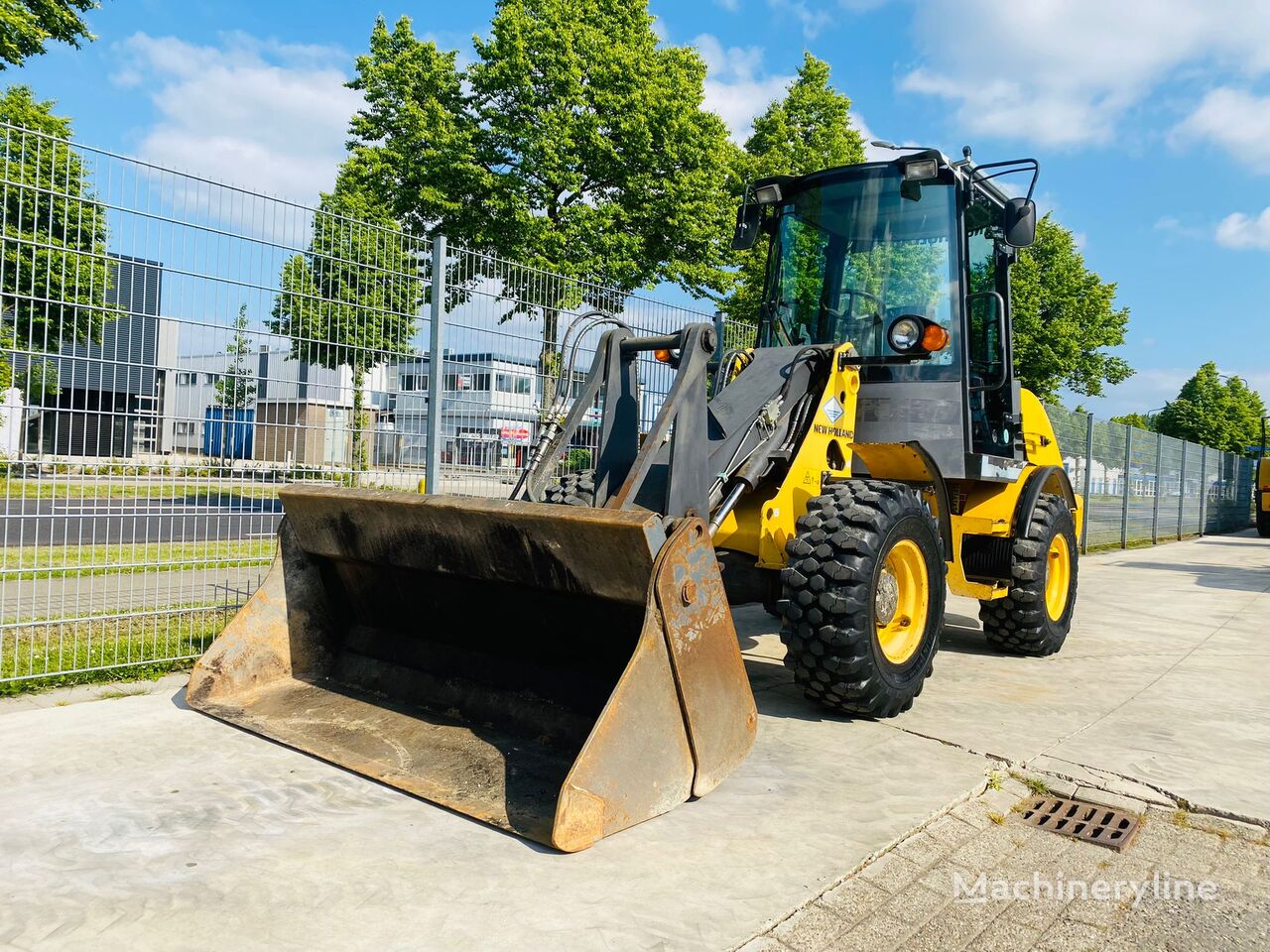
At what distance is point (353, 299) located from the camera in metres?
5.84

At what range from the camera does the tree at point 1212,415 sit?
5316cm

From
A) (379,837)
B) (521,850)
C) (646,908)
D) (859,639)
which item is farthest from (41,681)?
(859,639)

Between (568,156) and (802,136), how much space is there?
296 inches

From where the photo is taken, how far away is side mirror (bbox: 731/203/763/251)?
5.82m

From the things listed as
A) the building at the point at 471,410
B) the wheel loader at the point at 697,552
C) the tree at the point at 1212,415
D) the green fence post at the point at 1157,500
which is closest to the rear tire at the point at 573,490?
the wheel loader at the point at 697,552

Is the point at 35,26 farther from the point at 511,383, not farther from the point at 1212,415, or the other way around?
the point at 1212,415

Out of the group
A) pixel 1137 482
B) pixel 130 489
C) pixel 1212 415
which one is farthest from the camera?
pixel 1212 415

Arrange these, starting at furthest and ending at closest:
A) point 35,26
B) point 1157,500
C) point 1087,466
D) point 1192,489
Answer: point 1192,489 → point 1157,500 → point 1087,466 → point 35,26

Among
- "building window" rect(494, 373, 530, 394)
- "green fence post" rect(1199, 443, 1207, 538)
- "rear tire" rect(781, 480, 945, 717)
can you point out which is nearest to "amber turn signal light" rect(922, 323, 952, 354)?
"rear tire" rect(781, 480, 945, 717)

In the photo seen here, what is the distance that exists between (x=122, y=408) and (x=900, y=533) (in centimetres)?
412

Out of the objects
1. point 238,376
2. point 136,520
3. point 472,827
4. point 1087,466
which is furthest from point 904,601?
point 1087,466

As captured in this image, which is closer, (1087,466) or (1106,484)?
(1087,466)

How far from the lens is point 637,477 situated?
12.5ft
